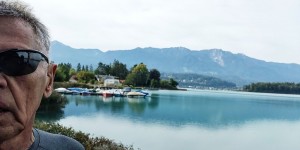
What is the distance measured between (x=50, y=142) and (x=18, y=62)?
39 cm

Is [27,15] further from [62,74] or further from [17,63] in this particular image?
[62,74]

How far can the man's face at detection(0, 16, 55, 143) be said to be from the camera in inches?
37.9

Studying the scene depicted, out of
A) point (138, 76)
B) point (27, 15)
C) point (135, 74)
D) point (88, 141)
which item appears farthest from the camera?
point (138, 76)

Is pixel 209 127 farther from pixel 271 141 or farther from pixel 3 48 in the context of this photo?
pixel 3 48

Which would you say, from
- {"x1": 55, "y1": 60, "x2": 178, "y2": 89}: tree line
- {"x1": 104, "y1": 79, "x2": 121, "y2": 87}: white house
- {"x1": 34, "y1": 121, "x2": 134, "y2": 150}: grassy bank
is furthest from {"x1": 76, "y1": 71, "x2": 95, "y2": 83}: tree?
{"x1": 34, "y1": 121, "x2": 134, "y2": 150}: grassy bank

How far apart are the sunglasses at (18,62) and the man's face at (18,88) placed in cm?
1

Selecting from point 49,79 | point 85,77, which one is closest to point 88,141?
point 49,79

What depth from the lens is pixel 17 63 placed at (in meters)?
1.03

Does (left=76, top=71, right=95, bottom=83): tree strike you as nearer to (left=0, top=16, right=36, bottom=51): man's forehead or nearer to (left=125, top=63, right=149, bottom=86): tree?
(left=125, top=63, right=149, bottom=86): tree

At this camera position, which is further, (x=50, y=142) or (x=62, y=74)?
(x=62, y=74)

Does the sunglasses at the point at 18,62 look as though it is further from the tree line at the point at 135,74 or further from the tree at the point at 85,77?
the tree line at the point at 135,74

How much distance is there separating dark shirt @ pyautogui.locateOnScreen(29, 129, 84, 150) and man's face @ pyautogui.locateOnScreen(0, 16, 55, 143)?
0.14 metres

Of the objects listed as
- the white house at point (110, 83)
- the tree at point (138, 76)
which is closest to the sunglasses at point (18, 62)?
the white house at point (110, 83)

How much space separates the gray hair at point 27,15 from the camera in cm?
110
